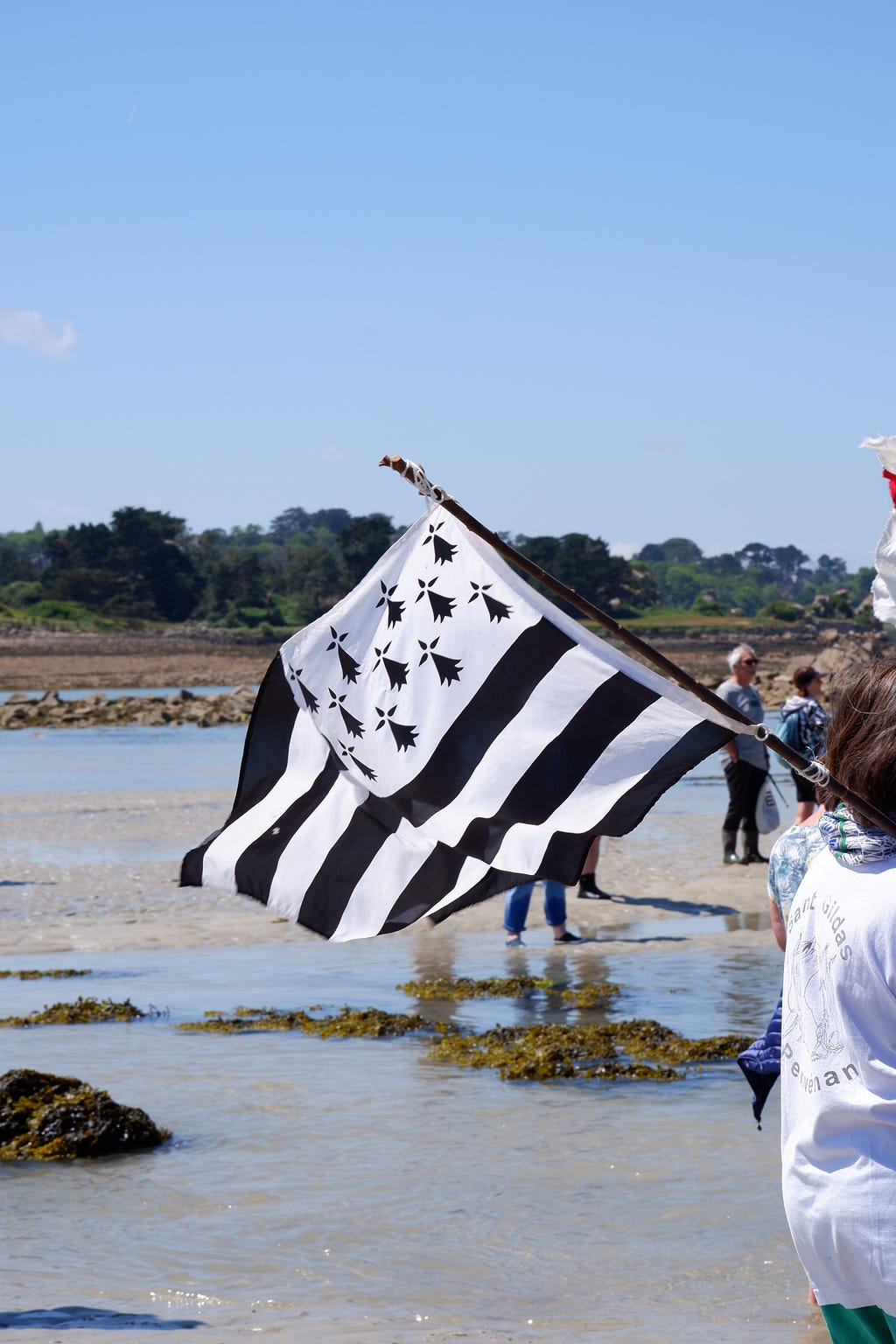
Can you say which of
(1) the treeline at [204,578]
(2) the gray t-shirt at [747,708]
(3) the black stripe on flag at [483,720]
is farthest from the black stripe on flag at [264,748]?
(1) the treeline at [204,578]

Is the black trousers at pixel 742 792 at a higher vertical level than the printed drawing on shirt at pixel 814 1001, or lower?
lower

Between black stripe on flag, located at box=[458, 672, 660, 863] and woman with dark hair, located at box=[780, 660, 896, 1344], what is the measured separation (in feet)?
4.77

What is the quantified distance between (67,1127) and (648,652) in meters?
4.88

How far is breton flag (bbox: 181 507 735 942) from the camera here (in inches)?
171

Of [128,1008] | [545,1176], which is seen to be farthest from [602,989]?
[545,1176]

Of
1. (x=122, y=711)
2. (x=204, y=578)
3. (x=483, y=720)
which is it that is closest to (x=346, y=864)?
(x=483, y=720)

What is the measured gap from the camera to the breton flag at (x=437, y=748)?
4.34 metres

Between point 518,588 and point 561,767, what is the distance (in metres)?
0.51

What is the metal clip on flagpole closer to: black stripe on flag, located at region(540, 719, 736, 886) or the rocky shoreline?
black stripe on flag, located at region(540, 719, 736, 886)

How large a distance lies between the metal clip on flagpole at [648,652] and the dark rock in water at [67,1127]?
13.5 ft

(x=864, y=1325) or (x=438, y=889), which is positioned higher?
(x=438, y=889)

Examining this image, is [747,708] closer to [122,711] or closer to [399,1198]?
[399,1198]

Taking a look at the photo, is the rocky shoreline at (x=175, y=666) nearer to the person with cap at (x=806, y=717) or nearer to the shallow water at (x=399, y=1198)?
the person with cap at (x=806, y=717)

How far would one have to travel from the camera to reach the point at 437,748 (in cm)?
479
